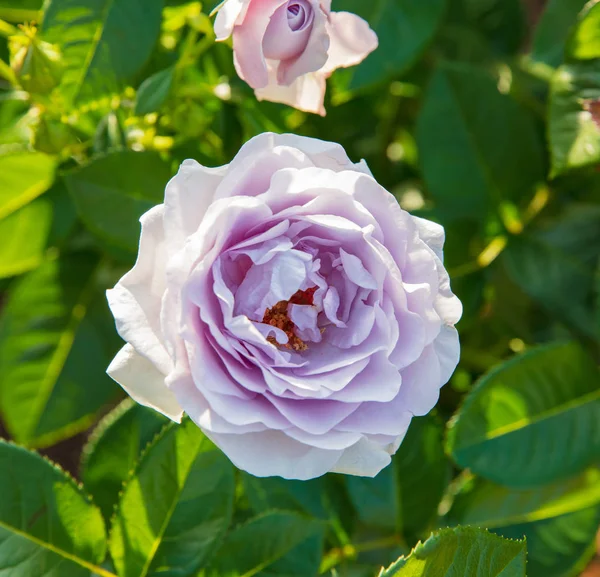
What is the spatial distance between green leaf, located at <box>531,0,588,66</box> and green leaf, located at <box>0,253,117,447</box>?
65 cm

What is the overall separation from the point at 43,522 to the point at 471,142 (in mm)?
609

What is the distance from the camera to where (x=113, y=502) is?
0.69 m

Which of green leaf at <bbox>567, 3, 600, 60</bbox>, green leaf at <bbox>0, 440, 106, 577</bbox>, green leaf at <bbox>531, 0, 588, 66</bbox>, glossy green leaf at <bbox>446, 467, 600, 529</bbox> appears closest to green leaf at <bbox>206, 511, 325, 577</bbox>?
green leaf at <bbox>0, 440, 106, 577</bbox>

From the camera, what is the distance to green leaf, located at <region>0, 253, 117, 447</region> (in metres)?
0.93

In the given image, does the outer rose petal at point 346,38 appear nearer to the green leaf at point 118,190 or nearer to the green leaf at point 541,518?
the green leaf at point 118,190

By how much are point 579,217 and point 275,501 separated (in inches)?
20.9

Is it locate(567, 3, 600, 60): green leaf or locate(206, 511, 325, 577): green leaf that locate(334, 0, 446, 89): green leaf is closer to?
locate(567, 3, 600, 60): green leaf

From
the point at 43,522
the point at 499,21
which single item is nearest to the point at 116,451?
the point at 43,522

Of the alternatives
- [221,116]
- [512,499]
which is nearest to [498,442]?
[512,499]

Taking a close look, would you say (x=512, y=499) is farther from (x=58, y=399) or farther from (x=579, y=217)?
(x=58, y=399)

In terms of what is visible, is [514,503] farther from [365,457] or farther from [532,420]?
[365,457]

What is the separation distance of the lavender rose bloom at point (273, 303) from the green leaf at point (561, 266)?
375mm

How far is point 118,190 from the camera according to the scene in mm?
677

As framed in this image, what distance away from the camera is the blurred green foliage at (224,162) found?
588 mm
